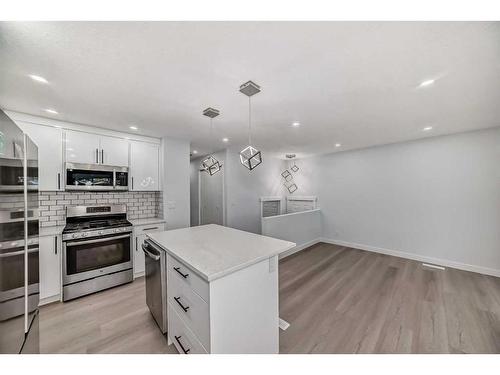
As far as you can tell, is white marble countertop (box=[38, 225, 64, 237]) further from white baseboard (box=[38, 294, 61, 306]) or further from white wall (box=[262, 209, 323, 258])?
white wall (box=[262, 209, 323, 258])

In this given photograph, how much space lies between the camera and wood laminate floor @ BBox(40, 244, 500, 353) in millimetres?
1682

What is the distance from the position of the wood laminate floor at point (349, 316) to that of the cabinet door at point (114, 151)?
1.92 meters

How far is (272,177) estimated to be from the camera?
568 cm

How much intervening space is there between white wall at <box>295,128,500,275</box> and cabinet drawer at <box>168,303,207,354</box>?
438 cm

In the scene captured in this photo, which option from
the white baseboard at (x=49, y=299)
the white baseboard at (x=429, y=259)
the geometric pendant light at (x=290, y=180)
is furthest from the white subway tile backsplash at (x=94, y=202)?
the white baseboard at (x=429, y=259)

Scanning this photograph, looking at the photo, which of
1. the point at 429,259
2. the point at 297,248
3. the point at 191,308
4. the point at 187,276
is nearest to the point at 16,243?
the point at 187,276

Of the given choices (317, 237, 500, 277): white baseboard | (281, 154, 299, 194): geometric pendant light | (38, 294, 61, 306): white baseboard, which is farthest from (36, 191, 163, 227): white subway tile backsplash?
(317, 237, 500, 277): white baseboard

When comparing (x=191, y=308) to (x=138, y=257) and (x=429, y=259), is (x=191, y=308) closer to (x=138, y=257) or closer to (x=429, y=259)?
(x=138, y=257)
